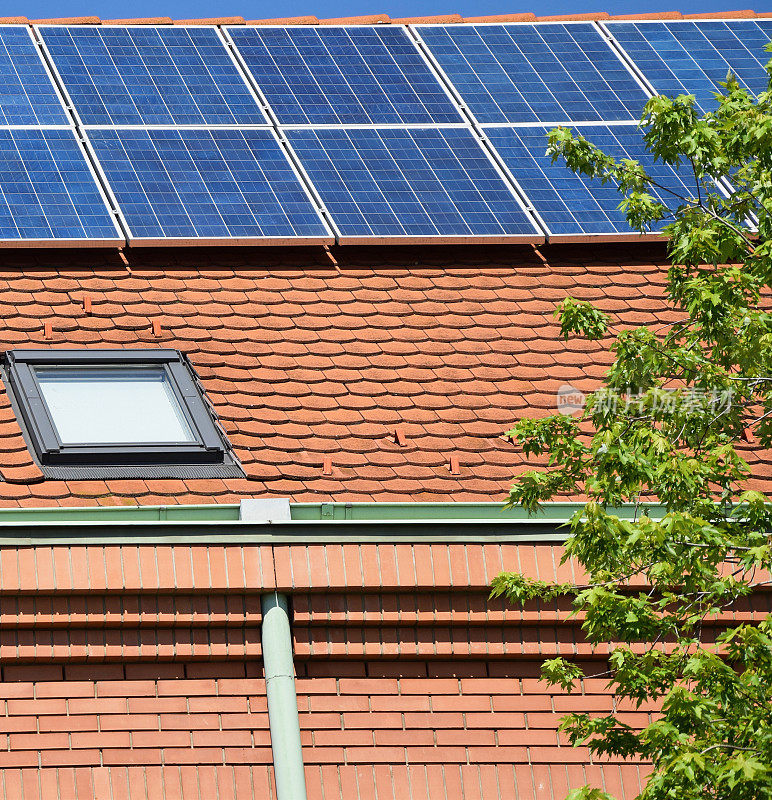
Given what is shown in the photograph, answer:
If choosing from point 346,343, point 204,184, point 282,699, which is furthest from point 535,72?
point 282,699

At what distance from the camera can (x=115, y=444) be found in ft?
35.3

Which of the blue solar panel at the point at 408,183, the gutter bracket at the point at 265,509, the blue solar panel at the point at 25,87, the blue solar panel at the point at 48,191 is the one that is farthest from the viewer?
the blue solar panel at the point at 25,87

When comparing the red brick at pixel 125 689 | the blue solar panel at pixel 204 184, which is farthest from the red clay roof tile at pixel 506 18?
the red brick at pixel 125 689

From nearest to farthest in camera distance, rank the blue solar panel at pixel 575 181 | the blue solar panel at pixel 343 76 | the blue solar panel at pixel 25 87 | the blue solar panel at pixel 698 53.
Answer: the blue solar panel at pixel 575 181
the blue solar panel at pixel 25 87
the blue solar panel at pixel 343 76
the blue solar panel at pixel 698 53

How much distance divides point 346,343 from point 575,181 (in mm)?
3519

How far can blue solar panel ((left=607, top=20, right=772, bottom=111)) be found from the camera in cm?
1590

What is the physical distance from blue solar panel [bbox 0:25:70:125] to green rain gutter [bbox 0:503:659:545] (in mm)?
5656

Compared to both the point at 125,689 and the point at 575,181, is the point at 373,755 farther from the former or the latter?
the point at 575,181

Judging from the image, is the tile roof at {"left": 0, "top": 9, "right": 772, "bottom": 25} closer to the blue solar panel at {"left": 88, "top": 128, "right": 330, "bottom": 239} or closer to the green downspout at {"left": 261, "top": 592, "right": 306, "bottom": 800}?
the blue solar panel at {"left": 88, "top": 128, "right": 330, "bottom": 239}

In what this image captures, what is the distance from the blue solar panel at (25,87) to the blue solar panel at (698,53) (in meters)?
6.37

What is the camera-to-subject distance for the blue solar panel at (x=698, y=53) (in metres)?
15.9

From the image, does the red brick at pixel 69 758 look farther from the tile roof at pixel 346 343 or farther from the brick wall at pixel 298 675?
the tile roof at pixel 346 343

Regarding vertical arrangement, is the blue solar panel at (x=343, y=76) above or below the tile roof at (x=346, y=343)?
above

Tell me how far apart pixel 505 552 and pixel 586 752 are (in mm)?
1459
